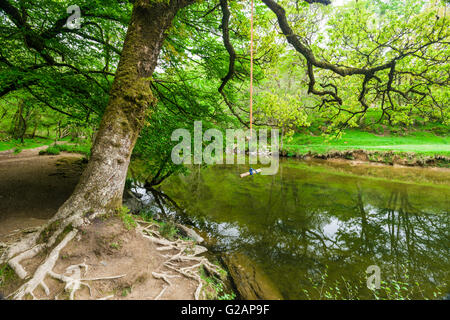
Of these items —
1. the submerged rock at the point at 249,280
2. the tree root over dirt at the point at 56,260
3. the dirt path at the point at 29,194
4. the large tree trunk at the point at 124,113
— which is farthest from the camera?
the dirt path at the point at 29,194

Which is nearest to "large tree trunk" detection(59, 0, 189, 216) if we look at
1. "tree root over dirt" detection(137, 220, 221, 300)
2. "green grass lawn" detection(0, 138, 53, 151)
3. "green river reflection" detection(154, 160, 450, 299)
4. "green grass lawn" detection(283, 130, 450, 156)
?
"tree root over dirt" detection(137, 220, 221, 300)

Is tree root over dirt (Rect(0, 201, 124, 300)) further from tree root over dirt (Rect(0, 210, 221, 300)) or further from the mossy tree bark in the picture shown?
the mossy tree bark

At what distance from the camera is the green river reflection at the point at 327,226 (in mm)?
4902

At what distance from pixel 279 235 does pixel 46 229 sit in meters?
6.19

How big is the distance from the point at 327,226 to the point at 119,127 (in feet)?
25.6

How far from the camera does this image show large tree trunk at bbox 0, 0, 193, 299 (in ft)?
10.8

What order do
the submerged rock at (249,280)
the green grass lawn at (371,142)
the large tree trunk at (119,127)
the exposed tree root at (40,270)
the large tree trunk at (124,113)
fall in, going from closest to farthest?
1. the exposed tree root at (40,270)
2. the large tree trunk at (119,127)
3. the large tree trunk at (124,113)
4. the submerged rock at (249,280)
5. the green grass lawn at (371,142)

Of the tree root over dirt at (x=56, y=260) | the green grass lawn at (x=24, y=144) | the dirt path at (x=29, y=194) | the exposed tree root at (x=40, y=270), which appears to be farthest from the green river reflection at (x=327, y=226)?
the green grass lawn at (x=24, y=144)

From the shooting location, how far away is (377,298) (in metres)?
4.07

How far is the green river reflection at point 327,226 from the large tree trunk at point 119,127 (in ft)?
12.3

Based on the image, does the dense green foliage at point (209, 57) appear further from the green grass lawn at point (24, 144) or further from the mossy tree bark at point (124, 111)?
the green grass lawn at point (24, 144)

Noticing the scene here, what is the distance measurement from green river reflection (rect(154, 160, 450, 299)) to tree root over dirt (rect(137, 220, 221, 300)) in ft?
5.18

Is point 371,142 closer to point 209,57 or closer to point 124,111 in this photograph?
point 209,57
